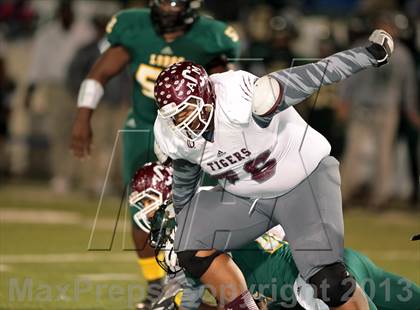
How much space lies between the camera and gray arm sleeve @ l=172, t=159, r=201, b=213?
4934mm

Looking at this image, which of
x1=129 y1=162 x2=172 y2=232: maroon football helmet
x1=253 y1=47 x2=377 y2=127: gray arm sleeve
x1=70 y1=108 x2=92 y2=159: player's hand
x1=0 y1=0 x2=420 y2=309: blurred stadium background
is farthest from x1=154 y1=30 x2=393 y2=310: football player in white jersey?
x1=0 y1=0 x2=420 y2=309: blurred stadium background

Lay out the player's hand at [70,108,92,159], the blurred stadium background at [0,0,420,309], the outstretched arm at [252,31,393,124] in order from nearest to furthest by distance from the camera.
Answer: the outstretched arm at [252,31,393,124], the player's hand at [70,108,92,159], the blurred stadium background at [0,0,420,309]

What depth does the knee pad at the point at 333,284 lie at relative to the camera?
4645 mm

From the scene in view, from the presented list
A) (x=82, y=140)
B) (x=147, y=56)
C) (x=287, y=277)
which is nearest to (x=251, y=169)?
(x=287, y=277)

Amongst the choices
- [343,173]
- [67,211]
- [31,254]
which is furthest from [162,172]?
[343,173]

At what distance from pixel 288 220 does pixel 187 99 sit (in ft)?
2.33

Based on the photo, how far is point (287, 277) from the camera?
16.9 feet

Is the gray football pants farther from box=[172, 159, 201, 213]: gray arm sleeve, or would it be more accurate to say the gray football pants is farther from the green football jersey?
the green football jersey

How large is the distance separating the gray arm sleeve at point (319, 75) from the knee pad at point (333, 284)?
694mm

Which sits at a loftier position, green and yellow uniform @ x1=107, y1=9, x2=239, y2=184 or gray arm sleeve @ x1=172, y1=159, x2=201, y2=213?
gray arm sleeve @ x1=172, y1=159, x2=201, y2=213

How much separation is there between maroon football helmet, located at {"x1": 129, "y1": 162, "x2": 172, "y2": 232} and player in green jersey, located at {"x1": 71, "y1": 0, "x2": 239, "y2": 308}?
1.06m

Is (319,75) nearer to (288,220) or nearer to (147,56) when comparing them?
(288,220)

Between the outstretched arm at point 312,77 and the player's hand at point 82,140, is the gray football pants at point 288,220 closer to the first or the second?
the outstretched arm at point 312,77

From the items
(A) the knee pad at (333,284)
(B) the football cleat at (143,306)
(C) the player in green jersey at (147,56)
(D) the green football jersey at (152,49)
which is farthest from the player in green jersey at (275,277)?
(D) the green football jersey at (152,49)
